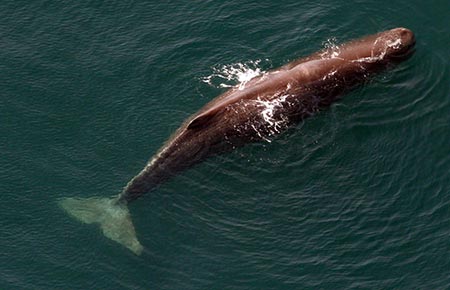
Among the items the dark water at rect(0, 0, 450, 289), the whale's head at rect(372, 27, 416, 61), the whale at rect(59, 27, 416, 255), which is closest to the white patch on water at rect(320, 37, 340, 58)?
the whale at rect(59, 27, 416, 255)

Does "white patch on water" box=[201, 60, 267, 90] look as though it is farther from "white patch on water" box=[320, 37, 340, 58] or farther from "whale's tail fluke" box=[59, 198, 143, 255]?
"whale's tail fluke" box=[59, 198, 143, 255]

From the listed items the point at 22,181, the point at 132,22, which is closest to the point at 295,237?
the point at 22,181

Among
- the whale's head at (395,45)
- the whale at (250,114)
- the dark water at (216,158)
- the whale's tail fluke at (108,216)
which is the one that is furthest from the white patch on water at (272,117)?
the whale's tail fluke at (108,216)

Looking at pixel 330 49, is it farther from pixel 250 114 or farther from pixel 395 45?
pixel 250 114

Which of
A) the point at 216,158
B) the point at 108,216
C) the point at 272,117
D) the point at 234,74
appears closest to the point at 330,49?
the point at 234,74

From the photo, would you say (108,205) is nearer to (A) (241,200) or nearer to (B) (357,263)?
(A) (241,200)

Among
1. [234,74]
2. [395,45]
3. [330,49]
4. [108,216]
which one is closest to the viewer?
[108,216]
